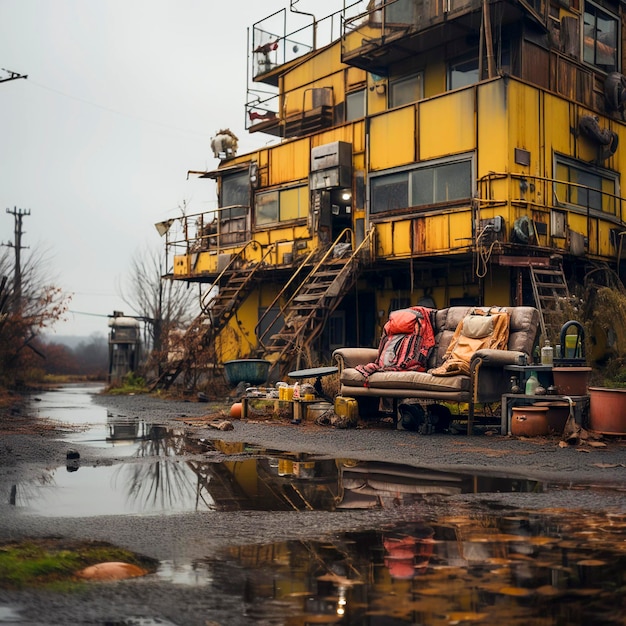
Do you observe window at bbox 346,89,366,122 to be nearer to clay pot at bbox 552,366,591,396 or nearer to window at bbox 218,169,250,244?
window at bbox 218,169,250,244

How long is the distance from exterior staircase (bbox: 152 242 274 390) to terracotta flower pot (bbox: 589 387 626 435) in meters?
13.8

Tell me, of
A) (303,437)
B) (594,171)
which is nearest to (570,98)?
(594,171)

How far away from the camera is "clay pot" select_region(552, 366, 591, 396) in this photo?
10.8 metres

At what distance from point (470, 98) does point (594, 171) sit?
13.6ft

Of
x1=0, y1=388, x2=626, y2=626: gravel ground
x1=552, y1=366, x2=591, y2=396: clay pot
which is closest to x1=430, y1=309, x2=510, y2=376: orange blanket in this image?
x1=0, y1=388, x2=626, y2=626: gravel ground

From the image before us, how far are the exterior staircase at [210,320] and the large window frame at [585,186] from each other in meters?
8.63

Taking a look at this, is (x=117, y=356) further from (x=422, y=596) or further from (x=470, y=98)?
(x=422, y=596)

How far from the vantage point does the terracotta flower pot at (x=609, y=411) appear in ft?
33.6

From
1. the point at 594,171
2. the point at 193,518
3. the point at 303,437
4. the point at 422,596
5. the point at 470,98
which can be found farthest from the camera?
the point at 594,171

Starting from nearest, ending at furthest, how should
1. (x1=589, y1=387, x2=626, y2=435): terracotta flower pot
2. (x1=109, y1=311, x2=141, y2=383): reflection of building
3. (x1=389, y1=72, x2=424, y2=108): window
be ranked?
1. (x1=589, y1=387, x2=626, y2=435): terracotta flower pot
2. (x1=389, y1=72, x2=424, y2=108): window
3. (x1=109, y1=311, x2=141, y2=383): reflection of building

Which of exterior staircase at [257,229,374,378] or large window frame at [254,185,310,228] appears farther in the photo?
large window frame at [254,185,310,228]

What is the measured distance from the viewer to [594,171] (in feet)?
67.6

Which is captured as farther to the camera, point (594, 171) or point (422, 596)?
point (594, 171)

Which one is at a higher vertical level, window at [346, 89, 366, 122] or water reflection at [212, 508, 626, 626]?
window at [346, 89, 366, 122]
